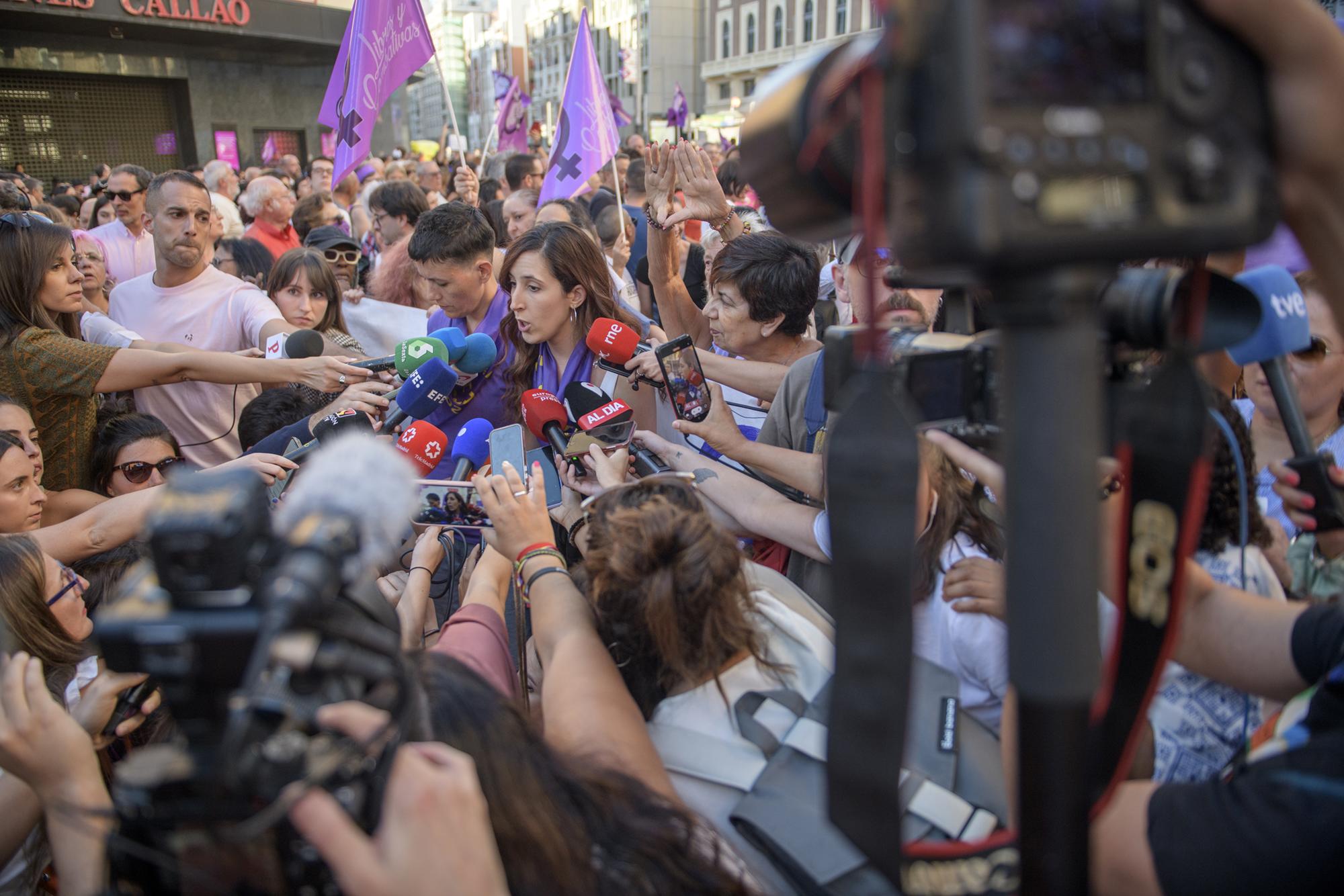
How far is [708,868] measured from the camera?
1142 millimetres

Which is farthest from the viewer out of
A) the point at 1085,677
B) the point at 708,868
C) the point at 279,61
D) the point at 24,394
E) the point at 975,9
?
the point at 279,61

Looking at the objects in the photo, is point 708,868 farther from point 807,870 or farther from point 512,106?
point 512,106

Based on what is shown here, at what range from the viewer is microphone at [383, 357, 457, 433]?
2.59 meters

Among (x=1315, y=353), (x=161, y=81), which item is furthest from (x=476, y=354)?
(x=161, y=81)

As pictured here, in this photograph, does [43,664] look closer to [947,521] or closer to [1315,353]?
[947,521]

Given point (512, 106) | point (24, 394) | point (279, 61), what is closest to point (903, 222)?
point (24, 394)

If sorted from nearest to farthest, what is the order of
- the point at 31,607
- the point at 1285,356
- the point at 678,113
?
the point at 1285,356 < the point at 31,607 < the point at 678,113

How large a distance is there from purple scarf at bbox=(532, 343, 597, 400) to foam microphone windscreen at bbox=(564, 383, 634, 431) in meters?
0.54

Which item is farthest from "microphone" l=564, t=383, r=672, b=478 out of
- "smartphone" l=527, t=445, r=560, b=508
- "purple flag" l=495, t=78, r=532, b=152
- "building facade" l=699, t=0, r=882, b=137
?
"building facade" l=699, t=0, r=882, b=137

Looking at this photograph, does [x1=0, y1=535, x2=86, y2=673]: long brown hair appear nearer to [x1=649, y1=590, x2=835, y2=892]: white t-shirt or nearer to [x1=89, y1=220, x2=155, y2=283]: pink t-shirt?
[x1=649, y1=590, x2=835, y2=892]: white t-shirt

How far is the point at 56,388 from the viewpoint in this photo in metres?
2.90

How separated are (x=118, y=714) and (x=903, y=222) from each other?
1573 mm

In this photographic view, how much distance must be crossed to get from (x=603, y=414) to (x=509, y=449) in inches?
12.9

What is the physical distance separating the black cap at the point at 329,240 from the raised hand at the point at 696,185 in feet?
8.11
